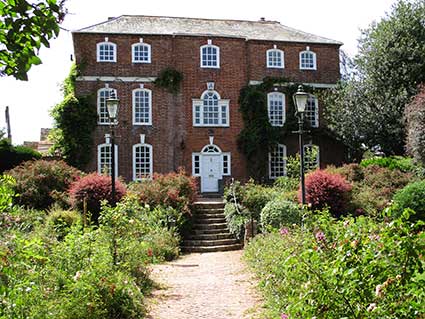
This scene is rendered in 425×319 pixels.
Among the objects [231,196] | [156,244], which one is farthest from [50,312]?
[231,196]

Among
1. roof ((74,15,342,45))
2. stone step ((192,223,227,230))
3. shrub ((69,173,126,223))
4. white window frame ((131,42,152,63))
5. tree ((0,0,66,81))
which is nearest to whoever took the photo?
tree ((0,0,66,81))

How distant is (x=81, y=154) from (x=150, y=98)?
4571 mm

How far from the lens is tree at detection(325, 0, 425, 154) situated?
24.8 metres

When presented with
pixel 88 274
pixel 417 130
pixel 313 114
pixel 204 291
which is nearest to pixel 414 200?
pixel 417 130

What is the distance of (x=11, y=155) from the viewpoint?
81.9ft

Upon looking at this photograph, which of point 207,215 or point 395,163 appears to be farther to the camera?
point 395,163

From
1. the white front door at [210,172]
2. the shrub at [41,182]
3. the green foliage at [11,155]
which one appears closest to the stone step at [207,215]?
the shrub at [41,182]

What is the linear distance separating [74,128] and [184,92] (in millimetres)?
5903

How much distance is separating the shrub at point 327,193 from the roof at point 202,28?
12.8 metres

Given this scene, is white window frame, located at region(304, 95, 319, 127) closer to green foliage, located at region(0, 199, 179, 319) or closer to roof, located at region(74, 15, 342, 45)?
roof, located at region(74, 15, 342, 45)

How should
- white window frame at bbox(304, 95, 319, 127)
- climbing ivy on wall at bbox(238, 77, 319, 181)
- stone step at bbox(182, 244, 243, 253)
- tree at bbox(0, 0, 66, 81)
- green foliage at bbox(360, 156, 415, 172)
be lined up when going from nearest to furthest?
tree at bbox(0, 0, 66, 81), stone step at bbox(182, 244, 243, 253), green foliage at bbox(360, 156, 415, 172), climbing ivy on wall at bbox(238, 77, 319, 181), white window frame at bbox(304, 95, 319, 127)

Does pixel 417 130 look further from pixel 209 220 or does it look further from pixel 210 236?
pixel 210 236

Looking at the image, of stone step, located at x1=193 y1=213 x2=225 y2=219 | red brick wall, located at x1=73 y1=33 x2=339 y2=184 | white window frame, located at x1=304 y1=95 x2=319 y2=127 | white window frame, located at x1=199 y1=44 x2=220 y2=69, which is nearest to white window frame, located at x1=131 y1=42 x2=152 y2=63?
red brick wall, located at x1=73 y1=33 x2=339 y2=184

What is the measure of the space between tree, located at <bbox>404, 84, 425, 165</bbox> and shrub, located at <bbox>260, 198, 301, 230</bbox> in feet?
24.5
